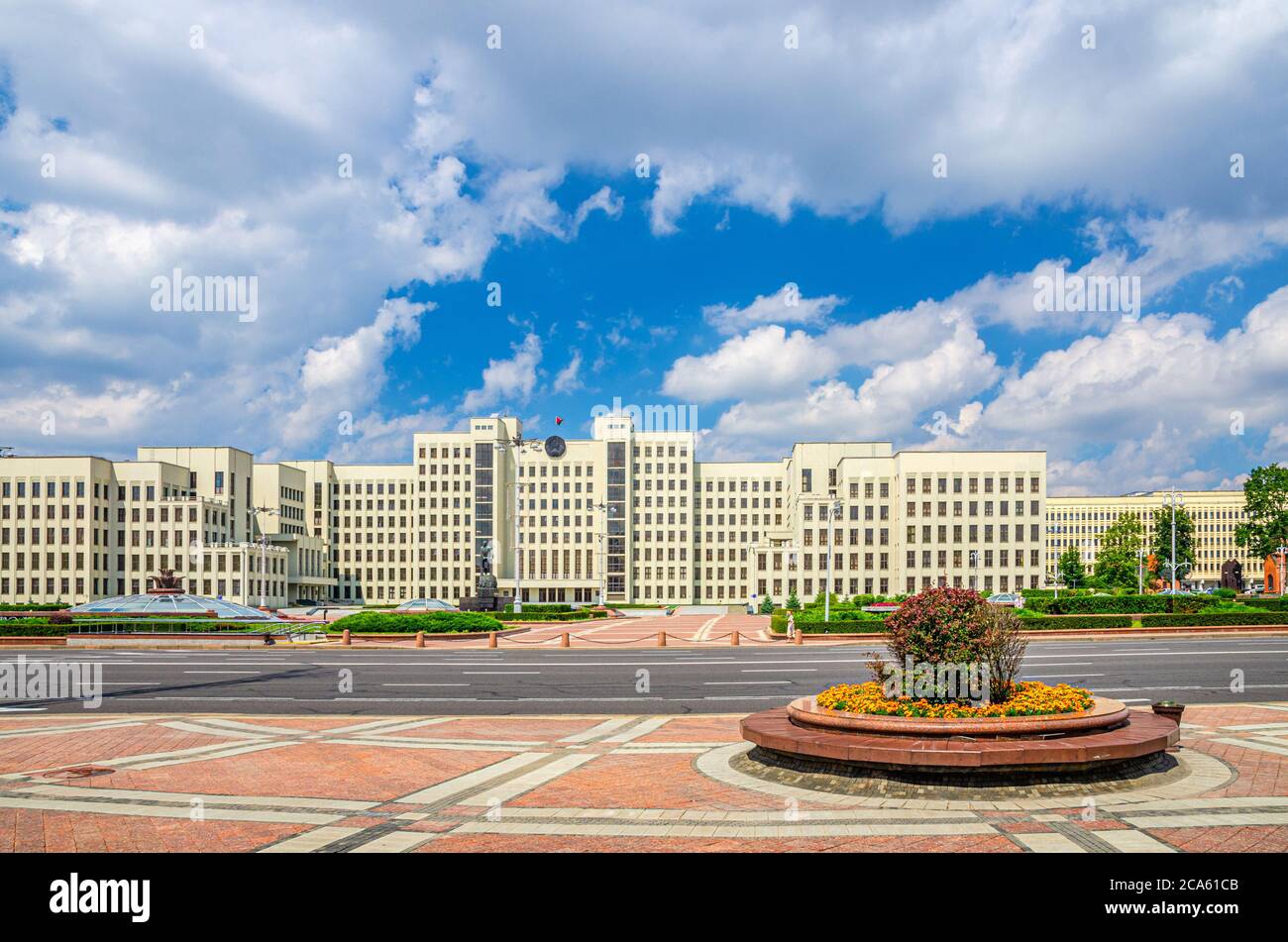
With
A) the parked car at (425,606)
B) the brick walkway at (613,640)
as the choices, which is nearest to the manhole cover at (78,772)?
the brick walkway at (613,640)

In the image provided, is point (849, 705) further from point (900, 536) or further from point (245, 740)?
point (900, 536)

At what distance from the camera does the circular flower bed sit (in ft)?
30.6

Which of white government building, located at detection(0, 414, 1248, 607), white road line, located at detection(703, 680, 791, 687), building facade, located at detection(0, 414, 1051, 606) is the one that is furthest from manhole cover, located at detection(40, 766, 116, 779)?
white government building, located at detection(0, 414, 1248, 607)

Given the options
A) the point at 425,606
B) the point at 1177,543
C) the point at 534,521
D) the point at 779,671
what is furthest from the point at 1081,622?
the point at 1177,543

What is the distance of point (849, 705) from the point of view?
9891 mm

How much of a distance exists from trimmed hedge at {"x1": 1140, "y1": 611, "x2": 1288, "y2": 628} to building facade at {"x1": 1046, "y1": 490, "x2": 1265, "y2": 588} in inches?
5120

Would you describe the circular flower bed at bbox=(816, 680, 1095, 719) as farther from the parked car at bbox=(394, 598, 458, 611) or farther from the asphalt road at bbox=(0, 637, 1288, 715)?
the parked car at bbox=(394, 598, 458, 611)

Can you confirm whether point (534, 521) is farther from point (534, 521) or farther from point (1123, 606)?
point (1123, 606)

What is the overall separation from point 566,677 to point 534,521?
96306 mm

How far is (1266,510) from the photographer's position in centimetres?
8994

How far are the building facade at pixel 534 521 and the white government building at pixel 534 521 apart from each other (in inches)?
7.8
